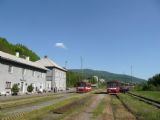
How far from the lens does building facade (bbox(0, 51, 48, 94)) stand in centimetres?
4550

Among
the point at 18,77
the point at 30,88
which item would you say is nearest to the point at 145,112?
the point at 18,77

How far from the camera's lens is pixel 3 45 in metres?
95.9

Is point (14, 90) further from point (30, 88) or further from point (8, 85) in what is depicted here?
point (30, 88)

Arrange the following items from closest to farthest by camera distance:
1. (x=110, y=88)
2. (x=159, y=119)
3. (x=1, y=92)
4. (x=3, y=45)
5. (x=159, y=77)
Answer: (x=159, y=119)
(x=1, y=92)
(x=110, y=88)
(x=159, y=77)
(x=3, y=45)

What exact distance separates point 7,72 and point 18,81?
18.5ft

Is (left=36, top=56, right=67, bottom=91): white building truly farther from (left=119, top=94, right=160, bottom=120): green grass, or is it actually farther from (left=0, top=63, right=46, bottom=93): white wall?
(left=119, top=94, right=160, bottom=120): green grass

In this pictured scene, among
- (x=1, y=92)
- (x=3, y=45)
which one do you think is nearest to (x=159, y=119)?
(x=1, y=92)

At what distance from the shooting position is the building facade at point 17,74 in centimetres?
4550

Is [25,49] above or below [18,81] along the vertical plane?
above

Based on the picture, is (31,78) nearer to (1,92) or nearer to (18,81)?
(18,81)

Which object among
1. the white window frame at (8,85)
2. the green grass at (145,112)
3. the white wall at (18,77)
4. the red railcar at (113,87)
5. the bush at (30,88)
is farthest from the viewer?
the red railcar at (113,87)

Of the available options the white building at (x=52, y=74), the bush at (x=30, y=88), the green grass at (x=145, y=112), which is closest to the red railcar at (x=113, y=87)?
the bush at (x=30, y=88)

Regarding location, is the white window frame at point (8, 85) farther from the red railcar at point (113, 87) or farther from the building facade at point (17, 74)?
the red railcar at point (113, 87)

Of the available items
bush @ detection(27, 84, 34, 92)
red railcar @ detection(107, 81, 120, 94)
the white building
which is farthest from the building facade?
red railcar @ detection(107, 81, 120, 94)
